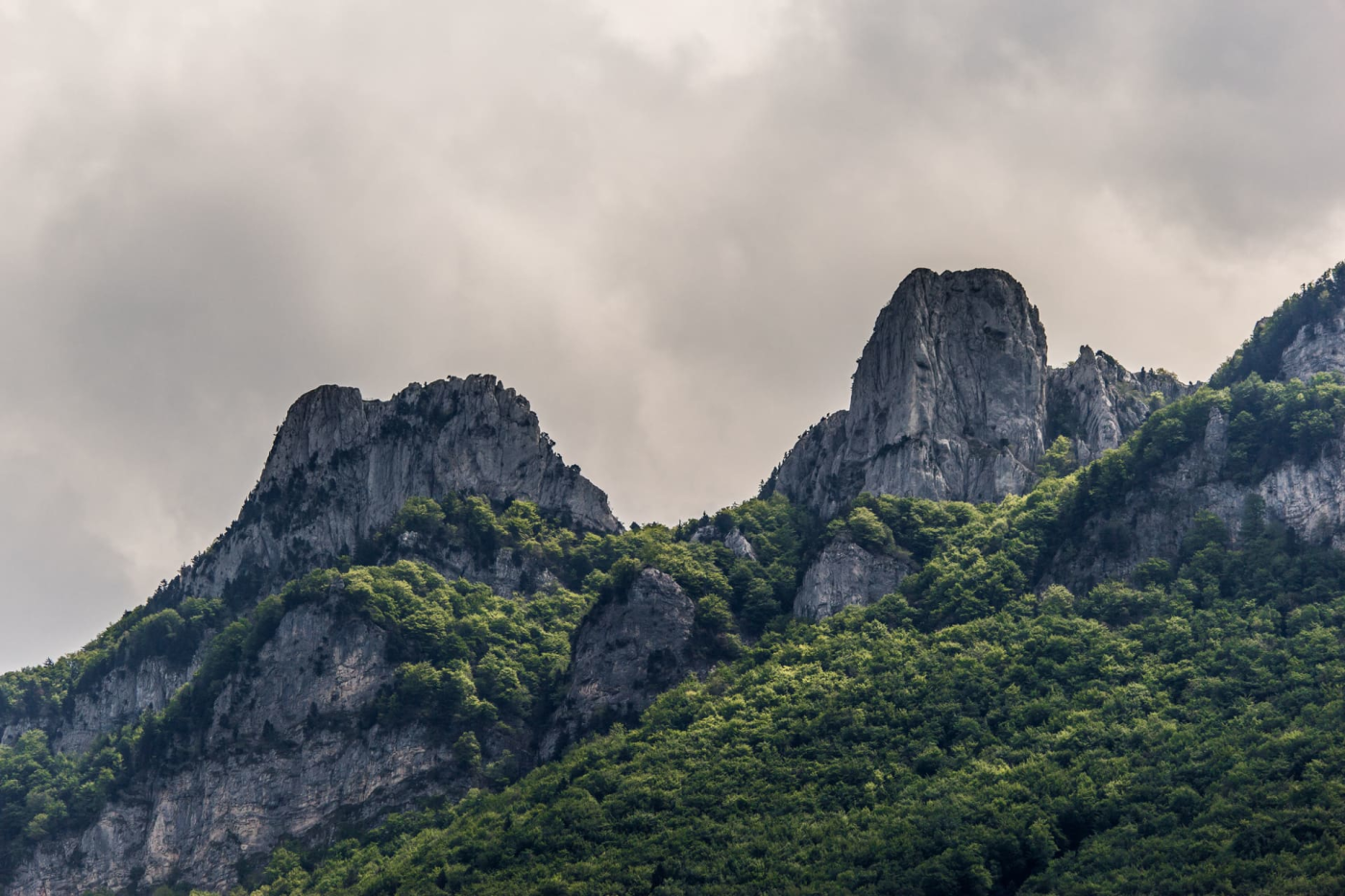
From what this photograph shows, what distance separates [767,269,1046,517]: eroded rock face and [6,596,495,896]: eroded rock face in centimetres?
4846

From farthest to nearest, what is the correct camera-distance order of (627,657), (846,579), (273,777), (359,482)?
(359,482) < (846,579) < (273,777) < (627,657)

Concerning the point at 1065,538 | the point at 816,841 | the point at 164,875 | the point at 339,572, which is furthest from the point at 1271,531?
the point at 164,875

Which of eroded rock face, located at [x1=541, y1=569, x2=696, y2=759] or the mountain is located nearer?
the mountain

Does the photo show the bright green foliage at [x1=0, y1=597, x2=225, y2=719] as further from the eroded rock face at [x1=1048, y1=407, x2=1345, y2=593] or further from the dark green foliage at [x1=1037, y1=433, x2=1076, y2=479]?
the eroded rock face at [x1=1048, y1=407, x2=1345, y2=593]

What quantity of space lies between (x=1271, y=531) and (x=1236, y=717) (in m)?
23.8

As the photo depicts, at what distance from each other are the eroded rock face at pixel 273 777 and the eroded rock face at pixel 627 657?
7100mm

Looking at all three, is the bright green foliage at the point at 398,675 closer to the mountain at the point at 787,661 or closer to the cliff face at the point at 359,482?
the mountain at the point at 787,661

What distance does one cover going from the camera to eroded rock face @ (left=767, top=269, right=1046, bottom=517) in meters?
158

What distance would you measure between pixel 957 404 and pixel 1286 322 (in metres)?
33.3

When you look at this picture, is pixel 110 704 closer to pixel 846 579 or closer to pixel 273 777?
pixel 273 777

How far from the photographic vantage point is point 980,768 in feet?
359

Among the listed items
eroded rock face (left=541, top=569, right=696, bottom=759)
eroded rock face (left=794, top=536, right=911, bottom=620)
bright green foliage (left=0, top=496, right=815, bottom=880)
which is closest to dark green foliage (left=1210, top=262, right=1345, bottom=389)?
eroded rock face (left=794, top=536, right=911, bottom=620)

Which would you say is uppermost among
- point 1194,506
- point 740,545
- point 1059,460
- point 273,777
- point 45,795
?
point 1059,460

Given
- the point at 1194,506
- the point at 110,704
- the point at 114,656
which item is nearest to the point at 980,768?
the point at 1194,506
